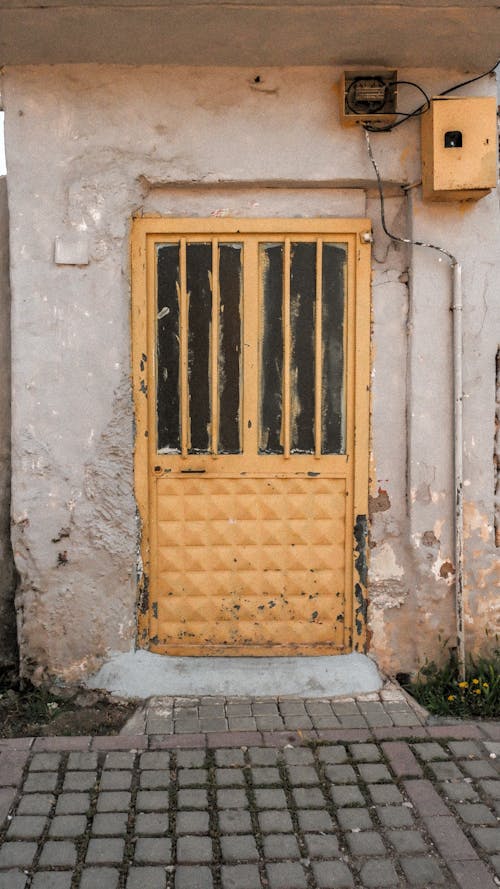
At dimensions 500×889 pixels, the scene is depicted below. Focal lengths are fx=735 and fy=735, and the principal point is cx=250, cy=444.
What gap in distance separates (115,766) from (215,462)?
1767 millimetres

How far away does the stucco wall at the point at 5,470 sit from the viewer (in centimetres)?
444

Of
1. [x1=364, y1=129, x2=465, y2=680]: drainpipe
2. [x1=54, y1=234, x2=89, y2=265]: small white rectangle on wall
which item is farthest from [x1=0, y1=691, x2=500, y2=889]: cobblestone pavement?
[x1=54, y1=234, x2=89, y2=265]: small white rectangle on wall

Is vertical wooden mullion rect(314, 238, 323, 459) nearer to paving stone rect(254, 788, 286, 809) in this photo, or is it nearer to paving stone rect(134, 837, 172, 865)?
paving stone rect(254, 788, 286, 809)

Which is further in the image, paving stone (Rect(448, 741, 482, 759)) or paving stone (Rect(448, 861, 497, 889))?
paving stone (Rect(448, 741, 482, 759))

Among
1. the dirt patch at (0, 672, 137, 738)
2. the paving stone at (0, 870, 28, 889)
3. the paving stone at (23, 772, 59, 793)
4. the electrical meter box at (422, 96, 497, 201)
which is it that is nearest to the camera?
the paving stone at (0, 870, 28, 889)

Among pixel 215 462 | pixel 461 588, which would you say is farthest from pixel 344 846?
pixel 215 462

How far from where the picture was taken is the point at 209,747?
12.2ft

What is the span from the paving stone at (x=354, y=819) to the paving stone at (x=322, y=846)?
10cm

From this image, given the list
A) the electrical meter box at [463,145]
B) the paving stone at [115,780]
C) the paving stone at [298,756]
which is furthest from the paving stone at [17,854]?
the electrical meter box at [463,145]

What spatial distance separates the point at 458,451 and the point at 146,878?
2.78 m

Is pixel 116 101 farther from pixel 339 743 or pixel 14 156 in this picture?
pixel 339 743

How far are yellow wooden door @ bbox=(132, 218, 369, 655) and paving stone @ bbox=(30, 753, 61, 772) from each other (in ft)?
3.24

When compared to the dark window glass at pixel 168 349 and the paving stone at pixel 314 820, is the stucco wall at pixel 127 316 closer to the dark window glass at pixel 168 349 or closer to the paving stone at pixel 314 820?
the dark window glass at pixel 168 349

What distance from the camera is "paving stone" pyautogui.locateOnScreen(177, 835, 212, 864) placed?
9.42 feet
